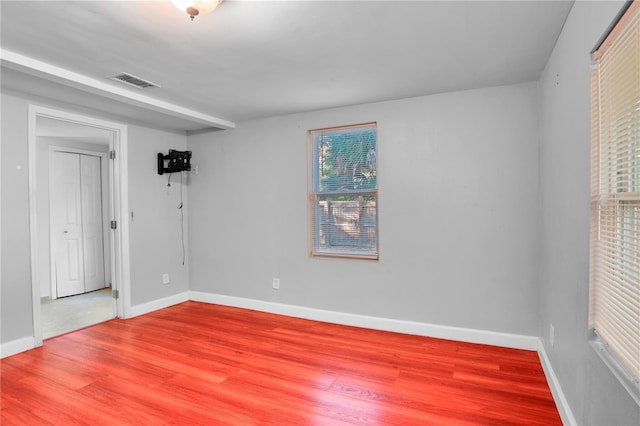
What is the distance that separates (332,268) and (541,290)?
199cm

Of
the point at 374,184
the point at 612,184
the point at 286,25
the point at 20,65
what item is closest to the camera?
the point at 612,184

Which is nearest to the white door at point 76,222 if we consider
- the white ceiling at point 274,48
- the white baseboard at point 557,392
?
the white ceiling at point 274,48

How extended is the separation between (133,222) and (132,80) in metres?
1.92

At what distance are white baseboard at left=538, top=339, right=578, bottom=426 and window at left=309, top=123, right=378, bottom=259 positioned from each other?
1659 millimetres

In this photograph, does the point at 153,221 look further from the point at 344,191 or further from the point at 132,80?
the point at 344,191

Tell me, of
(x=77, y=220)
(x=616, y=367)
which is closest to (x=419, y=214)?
(x=616, y=367)

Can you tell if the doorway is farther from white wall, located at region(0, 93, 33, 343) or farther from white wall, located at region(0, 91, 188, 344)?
white wall, located at region(0, 93, 33, 343)

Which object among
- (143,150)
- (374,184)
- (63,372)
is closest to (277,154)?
(374,184)

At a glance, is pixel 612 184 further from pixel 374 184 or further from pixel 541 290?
pixel 374 184

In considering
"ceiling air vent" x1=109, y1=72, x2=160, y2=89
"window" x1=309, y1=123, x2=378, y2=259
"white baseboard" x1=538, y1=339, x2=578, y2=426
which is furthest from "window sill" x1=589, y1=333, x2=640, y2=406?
"ceiling air vent" x1=109, y1=72, x2=160, y2=89

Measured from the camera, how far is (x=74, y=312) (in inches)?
171

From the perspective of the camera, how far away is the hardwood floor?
2.14 metres

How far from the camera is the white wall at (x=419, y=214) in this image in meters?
3.07

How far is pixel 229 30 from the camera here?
2.08 metres
